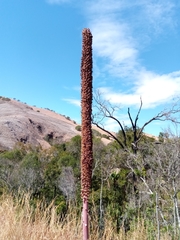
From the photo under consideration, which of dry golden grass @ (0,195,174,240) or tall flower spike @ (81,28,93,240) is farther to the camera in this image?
dry golden grass @ (0,195,174,240)

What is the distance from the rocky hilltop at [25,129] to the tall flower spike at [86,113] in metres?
34.7

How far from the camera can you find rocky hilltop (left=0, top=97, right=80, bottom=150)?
1551 inches

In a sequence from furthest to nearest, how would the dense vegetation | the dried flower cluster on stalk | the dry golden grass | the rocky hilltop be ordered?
the rocky hilltop, the dense vegetation, the dry golden grass, the dried flower cluster on stalk

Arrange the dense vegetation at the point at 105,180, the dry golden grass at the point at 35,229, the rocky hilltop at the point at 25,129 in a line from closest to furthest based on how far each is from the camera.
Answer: the dry golden grass at the point at 35,229, the dense vegetation at the point at 105,180, the rocky hilltop at the point at 25,129

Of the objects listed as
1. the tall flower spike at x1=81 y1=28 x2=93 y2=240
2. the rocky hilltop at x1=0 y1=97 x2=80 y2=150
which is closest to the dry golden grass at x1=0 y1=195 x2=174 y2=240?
the tall flower spike at x1=81 y1=28 x2=93 y2=240

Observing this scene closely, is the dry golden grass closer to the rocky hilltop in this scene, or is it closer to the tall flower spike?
the tall flower spike

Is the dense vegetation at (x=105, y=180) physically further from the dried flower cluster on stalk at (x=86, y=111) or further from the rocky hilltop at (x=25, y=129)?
the rocky hilltop at (x=25, y=129)

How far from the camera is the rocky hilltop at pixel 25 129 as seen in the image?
129 feet

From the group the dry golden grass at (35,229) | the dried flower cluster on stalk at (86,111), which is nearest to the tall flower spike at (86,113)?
the dried flower cluster on stalk at (86,111)

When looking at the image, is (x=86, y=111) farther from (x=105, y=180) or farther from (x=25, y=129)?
(x=25, y=129)

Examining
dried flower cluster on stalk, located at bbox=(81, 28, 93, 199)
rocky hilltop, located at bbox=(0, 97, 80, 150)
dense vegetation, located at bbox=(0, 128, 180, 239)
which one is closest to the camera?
dried flower cluster on stalk, located at bbox=(81, 28, 93, 199)

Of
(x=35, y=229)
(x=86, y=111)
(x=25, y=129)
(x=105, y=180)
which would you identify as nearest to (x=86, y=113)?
(x=86, y=111)

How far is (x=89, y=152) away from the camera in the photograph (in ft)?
4.72

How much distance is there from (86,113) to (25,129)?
141 ft
